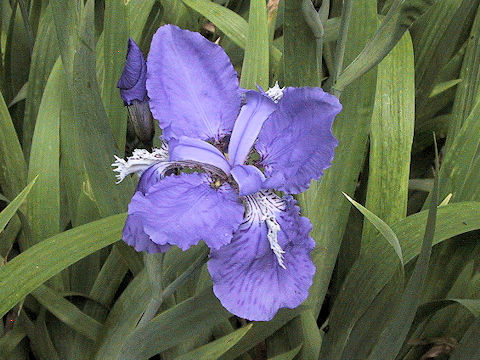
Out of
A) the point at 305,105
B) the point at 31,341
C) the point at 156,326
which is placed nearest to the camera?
the point at 305,105

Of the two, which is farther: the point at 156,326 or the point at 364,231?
the point at 364,231

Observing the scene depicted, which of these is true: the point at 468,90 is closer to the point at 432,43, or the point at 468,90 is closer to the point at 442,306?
the point at 432,43

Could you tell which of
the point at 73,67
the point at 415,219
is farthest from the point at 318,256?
the point at 73,67

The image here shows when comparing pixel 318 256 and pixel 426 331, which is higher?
pixel 318 256

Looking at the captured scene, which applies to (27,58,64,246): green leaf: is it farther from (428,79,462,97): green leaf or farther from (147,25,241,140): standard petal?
(428,79,462,97): green leaf

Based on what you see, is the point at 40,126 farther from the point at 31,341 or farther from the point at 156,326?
the point at 156,326

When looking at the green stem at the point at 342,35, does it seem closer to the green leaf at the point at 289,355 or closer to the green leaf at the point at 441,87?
the green leaf at the point at 289,355
